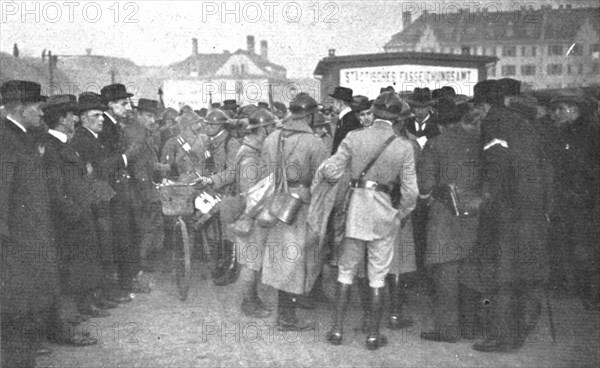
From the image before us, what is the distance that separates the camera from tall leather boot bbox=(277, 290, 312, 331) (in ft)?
20.0

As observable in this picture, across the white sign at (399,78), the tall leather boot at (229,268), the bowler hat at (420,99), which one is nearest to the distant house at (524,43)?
the white sign at (399,78)

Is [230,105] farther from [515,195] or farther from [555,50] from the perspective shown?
[555,50]

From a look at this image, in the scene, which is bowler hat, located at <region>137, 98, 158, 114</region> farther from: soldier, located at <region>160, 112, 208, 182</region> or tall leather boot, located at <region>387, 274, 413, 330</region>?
tall leather boot, located at <region>387, 274, 413, 330</region>

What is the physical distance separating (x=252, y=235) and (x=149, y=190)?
1.89m

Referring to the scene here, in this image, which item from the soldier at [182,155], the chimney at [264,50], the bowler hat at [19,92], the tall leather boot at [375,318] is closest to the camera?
the bowler hat at [19,92]

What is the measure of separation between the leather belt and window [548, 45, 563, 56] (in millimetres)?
48509

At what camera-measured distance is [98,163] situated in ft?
21.3

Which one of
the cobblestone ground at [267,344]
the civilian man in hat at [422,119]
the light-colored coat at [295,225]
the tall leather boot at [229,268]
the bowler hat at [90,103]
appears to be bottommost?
the cobblestone ground at [267,344]

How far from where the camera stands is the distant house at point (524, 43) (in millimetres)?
41625

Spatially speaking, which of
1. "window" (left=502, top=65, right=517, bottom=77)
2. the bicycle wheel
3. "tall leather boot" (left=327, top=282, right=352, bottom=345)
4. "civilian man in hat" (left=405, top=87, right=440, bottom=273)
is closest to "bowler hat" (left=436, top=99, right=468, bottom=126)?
"civilian man in hat" (left=405, top=87, right=440, bottom=273)

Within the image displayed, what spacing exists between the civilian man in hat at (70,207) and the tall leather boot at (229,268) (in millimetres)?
1832

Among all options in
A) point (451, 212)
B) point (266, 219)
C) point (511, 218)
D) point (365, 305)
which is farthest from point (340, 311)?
point (511, 218)

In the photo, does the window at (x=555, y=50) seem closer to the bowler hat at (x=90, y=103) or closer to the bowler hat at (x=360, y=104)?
the bowler hat at (x=360, y=104)

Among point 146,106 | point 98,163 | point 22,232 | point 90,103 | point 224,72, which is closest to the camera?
point 22,232
